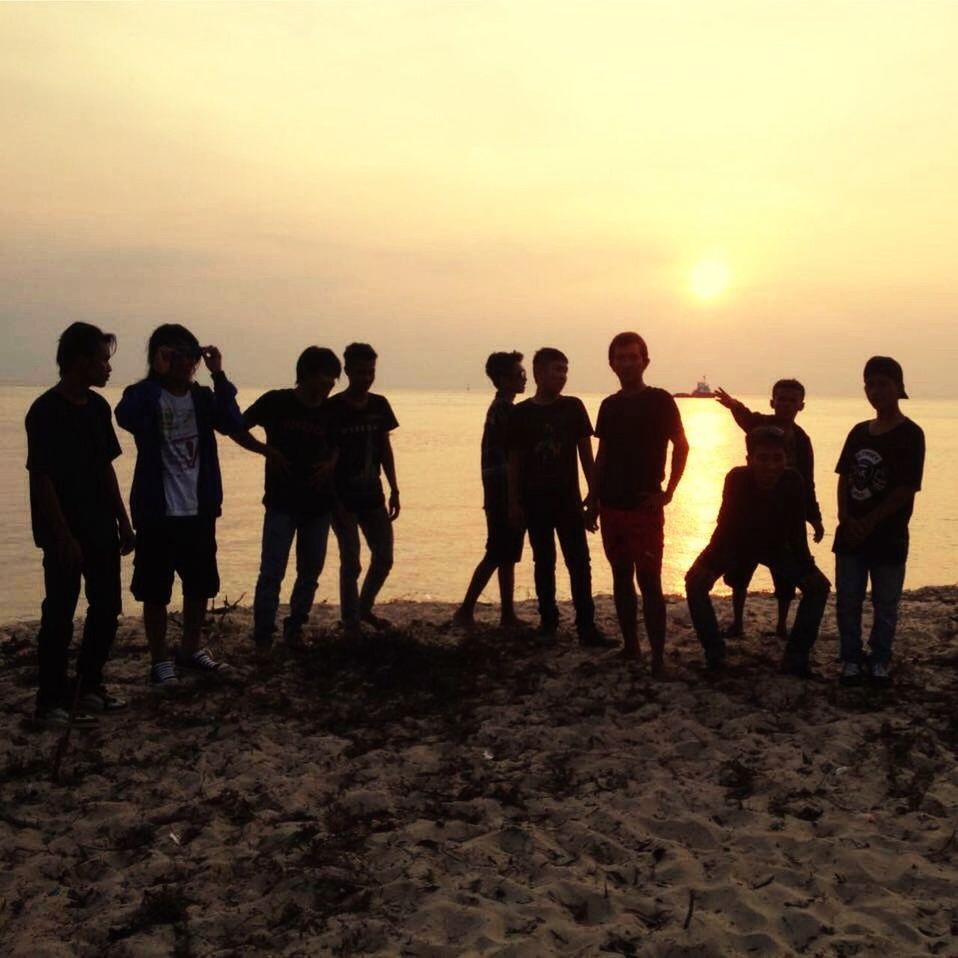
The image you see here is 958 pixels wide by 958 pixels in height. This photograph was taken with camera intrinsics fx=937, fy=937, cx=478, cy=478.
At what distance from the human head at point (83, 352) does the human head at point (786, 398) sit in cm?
470

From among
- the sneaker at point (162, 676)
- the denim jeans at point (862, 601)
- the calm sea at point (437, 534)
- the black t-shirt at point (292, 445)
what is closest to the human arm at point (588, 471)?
the denim jeans at point (862, 601)

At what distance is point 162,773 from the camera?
15.9ft

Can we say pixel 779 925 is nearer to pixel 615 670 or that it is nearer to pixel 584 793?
pixel 584 793

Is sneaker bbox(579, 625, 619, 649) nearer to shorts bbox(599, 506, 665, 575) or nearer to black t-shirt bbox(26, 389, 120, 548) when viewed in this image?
shorts bbox(599, 506, 665, 575)

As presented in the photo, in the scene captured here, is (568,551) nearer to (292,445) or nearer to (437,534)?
(292,445)

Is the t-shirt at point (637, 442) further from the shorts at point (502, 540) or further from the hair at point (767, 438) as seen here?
the shorts at point (502, 540)

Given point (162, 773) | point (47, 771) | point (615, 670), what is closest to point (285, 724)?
point (162, 773)

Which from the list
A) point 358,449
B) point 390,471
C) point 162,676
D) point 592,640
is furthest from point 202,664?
point 592,640

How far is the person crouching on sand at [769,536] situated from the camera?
6.16 meters

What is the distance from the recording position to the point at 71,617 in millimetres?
5359

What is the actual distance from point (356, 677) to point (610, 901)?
9.79 feet

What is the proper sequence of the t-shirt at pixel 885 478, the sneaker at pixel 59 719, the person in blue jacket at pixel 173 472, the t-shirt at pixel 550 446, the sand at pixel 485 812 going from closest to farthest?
the sand at pixel 485 812 < the sneaker at pixel 59 719 < the person in blue jacket at pixel 173 472 < the t-shirt at pixel 885 478 < the t-shirt at pixel 550 446

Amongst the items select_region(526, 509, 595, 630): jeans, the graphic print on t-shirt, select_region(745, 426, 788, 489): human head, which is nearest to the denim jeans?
the graphic print on t-shirt

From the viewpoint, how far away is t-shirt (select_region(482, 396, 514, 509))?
738 cm
